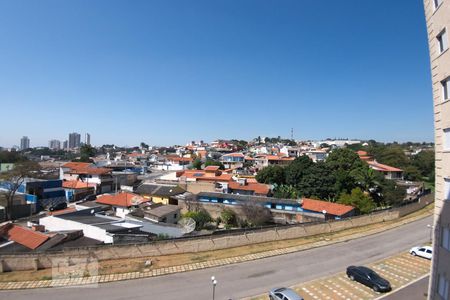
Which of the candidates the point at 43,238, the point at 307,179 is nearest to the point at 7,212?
the point at 43,238

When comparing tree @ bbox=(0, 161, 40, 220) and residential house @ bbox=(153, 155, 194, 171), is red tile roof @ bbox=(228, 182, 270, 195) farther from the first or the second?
residential house @ bbox=(153, 155, 194, 171)

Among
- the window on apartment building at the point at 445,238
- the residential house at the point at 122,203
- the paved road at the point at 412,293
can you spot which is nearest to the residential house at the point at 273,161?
the residential house at the point at 122,203

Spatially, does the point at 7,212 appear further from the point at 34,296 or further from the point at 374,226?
the point at 374,226

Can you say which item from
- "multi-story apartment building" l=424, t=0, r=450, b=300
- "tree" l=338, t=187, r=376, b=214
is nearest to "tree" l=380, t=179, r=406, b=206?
"tree" l=338, t=187, r=376, b=214

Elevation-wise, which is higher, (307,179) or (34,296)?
(307,179)

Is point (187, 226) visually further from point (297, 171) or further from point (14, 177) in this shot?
point (14, 177)

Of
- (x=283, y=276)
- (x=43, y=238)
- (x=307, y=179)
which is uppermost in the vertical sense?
(x=307, y=179)

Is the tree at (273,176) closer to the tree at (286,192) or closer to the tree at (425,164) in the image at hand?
the tree at (286,192)
